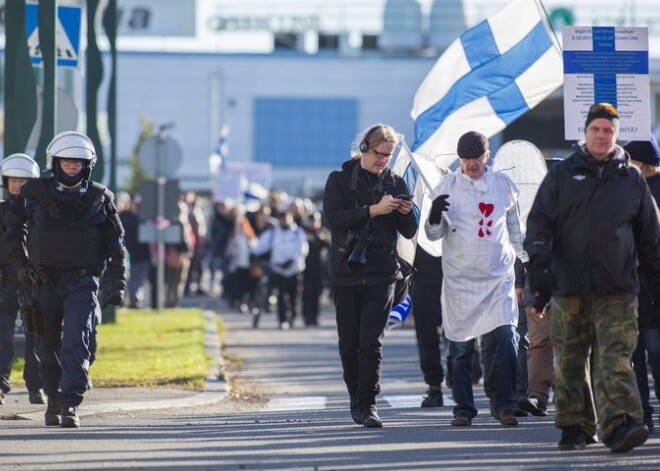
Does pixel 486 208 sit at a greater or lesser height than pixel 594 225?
lesser

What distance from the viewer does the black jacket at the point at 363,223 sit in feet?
40.1

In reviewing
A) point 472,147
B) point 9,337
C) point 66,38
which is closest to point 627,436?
point 472,147

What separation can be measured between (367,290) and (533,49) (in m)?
4.01

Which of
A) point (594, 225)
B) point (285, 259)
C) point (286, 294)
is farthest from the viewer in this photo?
point (286, 294)

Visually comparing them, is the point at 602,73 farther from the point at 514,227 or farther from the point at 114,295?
the point at 114,295

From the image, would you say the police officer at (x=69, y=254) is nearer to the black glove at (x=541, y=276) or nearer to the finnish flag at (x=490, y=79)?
the black glove at (x=541, y=276)

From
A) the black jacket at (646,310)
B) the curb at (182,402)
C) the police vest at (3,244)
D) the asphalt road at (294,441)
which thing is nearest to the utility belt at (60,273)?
the asphalt road at (294,441)

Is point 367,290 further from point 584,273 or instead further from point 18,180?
point 18,180

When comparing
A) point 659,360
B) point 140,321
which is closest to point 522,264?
point 659,360

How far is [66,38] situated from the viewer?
62.6 feet

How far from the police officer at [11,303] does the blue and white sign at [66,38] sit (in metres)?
4.54

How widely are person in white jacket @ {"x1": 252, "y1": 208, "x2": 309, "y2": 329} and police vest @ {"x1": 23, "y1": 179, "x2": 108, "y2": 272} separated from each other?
1603 centimetres

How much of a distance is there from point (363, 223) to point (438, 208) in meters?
0.50

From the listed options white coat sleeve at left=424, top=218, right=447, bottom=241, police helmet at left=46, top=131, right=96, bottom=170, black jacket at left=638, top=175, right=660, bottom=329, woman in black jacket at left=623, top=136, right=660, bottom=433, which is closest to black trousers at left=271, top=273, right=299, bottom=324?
woman in black jacket at left=623, top=136, right=660, bottom=433
